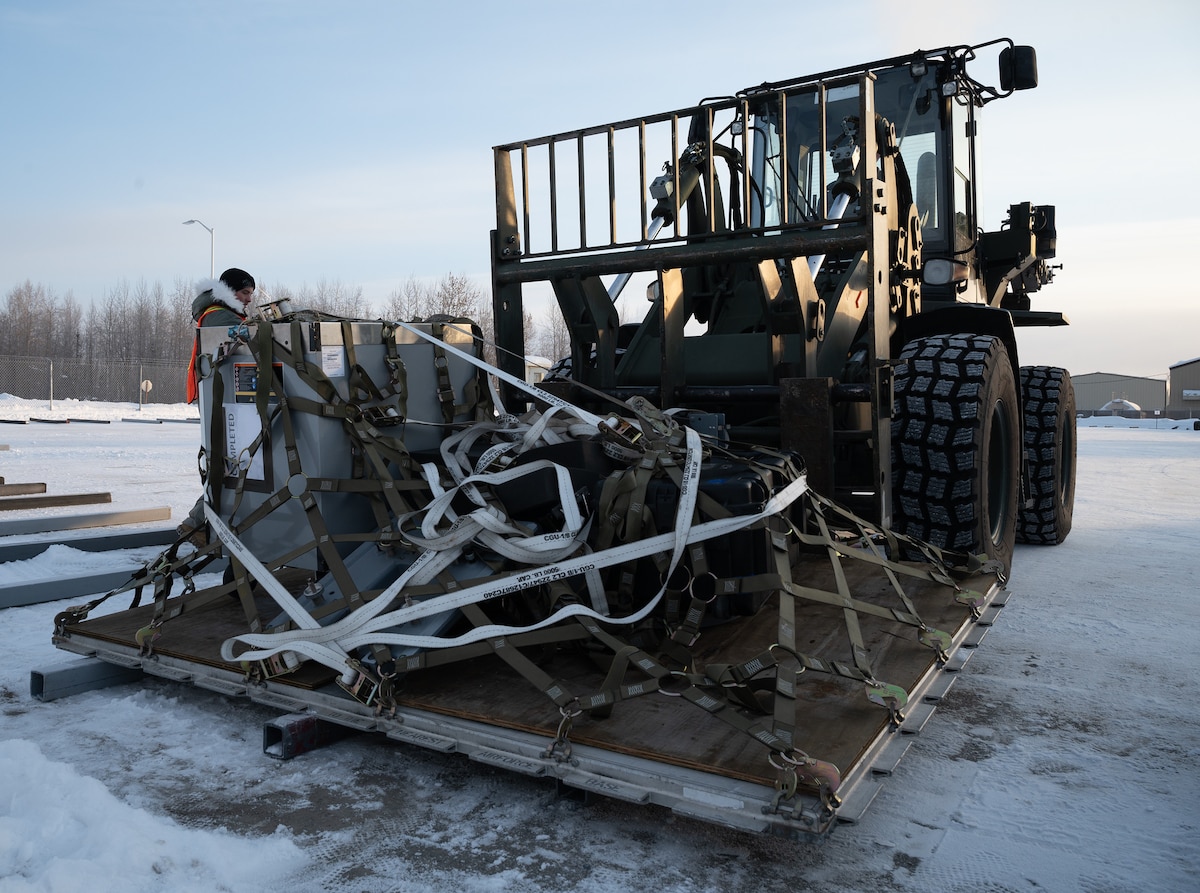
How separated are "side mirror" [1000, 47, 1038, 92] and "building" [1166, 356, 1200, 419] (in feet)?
155

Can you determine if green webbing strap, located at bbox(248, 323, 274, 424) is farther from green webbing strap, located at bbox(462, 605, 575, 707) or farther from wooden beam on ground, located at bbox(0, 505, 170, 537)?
wooden beam on ground, located at bbox(0, 505, 170, 537)

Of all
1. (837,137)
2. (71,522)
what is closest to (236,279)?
(71,522)

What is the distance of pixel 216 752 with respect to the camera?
290 cm

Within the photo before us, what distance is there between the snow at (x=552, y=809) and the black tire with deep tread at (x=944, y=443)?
0.65 metres

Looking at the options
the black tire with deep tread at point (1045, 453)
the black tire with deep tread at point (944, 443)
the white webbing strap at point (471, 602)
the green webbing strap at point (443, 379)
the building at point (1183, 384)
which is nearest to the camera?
the white webbing strap at point (471, 602)

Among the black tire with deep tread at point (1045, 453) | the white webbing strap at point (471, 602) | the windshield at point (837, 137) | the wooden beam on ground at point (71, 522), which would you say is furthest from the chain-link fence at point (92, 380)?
the white webbing strap at point (471, 602)

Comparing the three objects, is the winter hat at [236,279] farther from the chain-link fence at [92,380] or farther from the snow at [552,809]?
the chain-link fence at [92,380]

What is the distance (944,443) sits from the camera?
4422 mm

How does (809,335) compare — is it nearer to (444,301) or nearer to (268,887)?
(268,887)

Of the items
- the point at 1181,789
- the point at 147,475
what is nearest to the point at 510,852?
the point at 1181,789

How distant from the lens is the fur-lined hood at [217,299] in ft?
18.9

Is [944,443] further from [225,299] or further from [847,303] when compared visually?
[225,299]

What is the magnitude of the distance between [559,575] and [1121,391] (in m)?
59.4

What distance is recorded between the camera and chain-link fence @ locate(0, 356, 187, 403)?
37344mm
